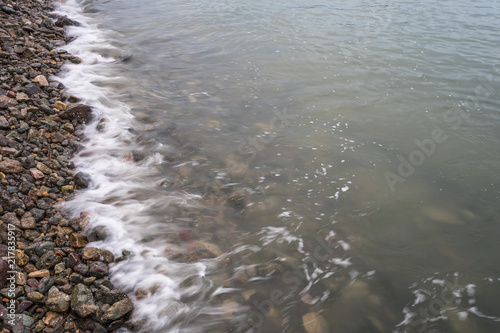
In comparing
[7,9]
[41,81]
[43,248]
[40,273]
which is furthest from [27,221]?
[7,9]

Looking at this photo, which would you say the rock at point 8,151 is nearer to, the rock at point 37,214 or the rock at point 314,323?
the rock at point 37,214

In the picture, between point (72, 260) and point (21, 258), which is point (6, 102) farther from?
point (72, 260)

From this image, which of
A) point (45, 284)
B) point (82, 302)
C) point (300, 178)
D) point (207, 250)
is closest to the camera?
point (82, 302)

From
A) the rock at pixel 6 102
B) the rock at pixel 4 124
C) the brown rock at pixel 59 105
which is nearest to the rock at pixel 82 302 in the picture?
the rock at pixel 4 124

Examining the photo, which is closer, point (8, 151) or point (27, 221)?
point (27, 221)

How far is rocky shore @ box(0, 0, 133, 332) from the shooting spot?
3377 mm

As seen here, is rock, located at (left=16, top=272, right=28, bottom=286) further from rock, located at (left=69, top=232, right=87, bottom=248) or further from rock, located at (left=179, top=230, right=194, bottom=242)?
rock, located at (left=179, top=230, right=194, bottom=242)

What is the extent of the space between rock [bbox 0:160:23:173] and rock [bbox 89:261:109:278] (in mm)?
1909

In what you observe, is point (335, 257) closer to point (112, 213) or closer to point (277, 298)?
point (277, 298)

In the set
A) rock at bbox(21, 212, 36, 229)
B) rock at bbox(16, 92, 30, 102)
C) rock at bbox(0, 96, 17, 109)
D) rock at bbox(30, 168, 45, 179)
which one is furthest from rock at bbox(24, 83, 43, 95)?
rock at bbox(21, 212, 36, 229)

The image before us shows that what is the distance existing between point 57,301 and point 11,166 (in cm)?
230

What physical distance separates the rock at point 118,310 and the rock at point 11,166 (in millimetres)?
2527

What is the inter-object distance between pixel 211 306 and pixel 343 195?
8.71 ft

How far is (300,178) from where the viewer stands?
224 inches
